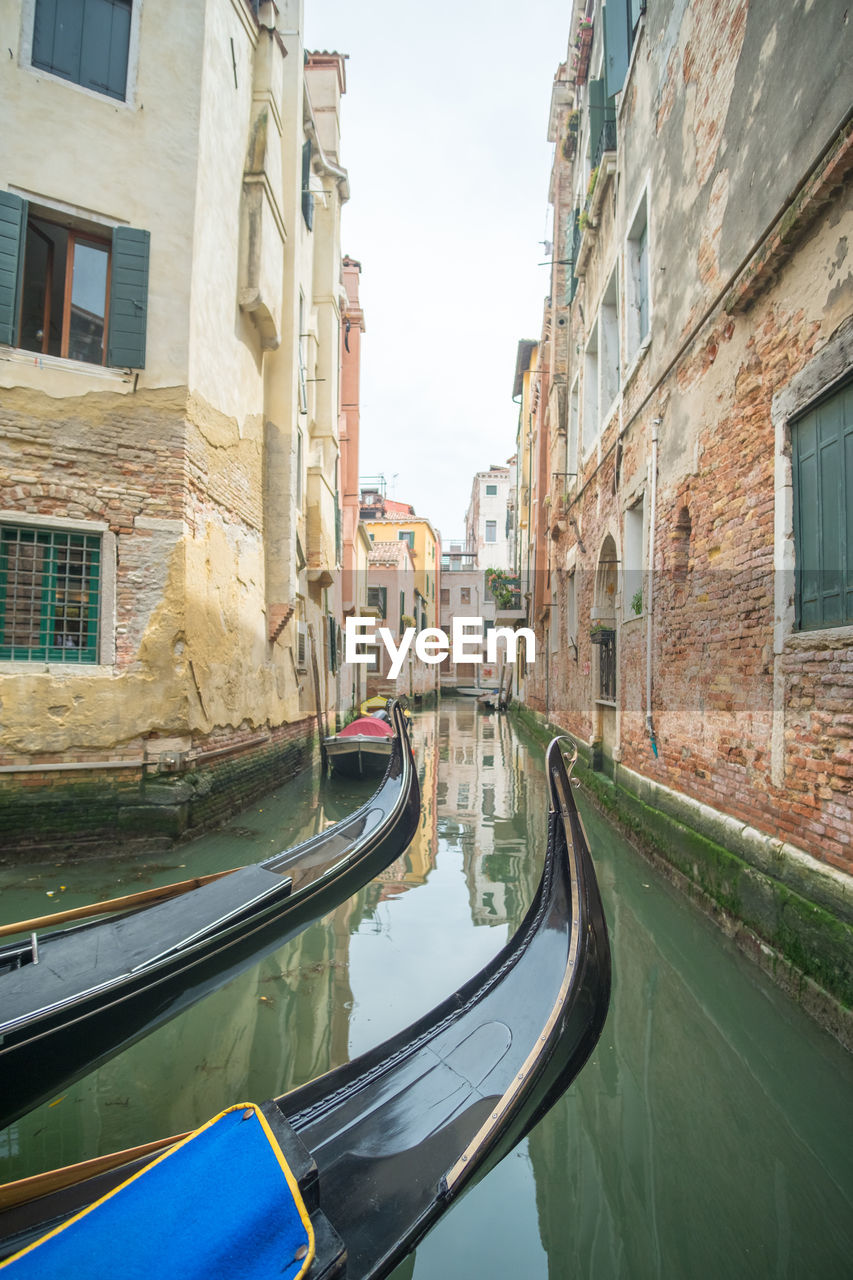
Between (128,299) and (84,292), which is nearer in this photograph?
(128,299)

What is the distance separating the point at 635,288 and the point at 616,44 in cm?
231

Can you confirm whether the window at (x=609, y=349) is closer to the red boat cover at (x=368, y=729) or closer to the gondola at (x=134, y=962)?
the red boat cover at (x=368, y=729)

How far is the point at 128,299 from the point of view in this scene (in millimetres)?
5508

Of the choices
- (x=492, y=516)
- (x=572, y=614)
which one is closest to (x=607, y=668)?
(x=572, y=614)

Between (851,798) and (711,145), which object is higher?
(711,145)

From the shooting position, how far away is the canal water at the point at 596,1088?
5.87 ft

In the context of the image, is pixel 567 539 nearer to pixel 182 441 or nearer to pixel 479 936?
pixel 182 441

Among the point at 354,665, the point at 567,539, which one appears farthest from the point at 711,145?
the point at 354,665

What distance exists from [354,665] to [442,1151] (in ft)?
52.9

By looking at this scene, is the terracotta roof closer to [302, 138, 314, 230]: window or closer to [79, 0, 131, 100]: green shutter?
[302, 138, 314, 230]: window

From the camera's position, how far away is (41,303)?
558 cm

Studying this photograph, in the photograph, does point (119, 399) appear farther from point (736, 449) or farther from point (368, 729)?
point (368, 729)

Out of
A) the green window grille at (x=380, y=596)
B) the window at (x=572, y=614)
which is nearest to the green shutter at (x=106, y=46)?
the window at (x=572, y=614)

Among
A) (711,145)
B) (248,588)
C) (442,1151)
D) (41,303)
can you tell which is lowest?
(442,1151)
